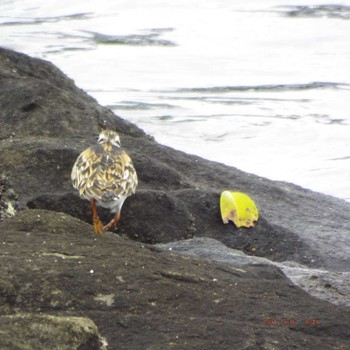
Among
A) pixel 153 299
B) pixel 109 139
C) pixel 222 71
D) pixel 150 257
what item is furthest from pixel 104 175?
pixel 222 71

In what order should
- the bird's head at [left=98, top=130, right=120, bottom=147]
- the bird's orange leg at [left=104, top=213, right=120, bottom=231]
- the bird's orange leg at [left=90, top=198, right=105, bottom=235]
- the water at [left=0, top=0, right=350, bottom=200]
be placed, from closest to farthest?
the bird's orange leg at [left=90, top=198, right=105, bottom=235], the bird's orange leg at [left=104, top=213, right=120, bottom=231], the bird's head at [left=98, top=130, right=120, bottom=147], the water at [left=0, top=0, right=350, bottom=200]

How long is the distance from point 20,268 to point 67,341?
892 mm

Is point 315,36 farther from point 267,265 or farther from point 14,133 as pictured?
point 267,265

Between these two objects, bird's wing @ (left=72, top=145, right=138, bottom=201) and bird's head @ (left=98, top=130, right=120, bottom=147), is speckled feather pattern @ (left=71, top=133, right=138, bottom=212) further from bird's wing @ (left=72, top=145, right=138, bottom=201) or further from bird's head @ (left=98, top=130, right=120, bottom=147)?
bird's head @ (left=98, top=130, right=120, bottom=147)

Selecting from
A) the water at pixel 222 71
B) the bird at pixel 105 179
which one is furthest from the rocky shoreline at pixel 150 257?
the water at pixel 222 71

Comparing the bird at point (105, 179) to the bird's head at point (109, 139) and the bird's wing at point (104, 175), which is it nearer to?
the bird's wing at point (104, 175)

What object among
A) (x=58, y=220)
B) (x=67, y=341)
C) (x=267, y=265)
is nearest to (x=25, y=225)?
(x=58, y=220)

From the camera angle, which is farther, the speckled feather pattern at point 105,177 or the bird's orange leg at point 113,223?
the bird's orange leg at point 113,223

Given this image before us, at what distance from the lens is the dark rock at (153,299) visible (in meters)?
4.40

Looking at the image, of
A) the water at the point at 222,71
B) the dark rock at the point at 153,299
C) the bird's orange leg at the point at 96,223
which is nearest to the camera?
the dark rock at the point at 153,299

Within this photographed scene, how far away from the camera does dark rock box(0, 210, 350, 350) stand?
440cm

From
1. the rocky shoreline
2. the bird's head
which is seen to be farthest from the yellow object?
the bird's head

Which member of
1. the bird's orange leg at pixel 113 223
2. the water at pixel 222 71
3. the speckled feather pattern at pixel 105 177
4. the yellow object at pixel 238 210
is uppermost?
the speckled feather pattern at pixel 105 177

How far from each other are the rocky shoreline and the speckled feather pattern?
30 cm
